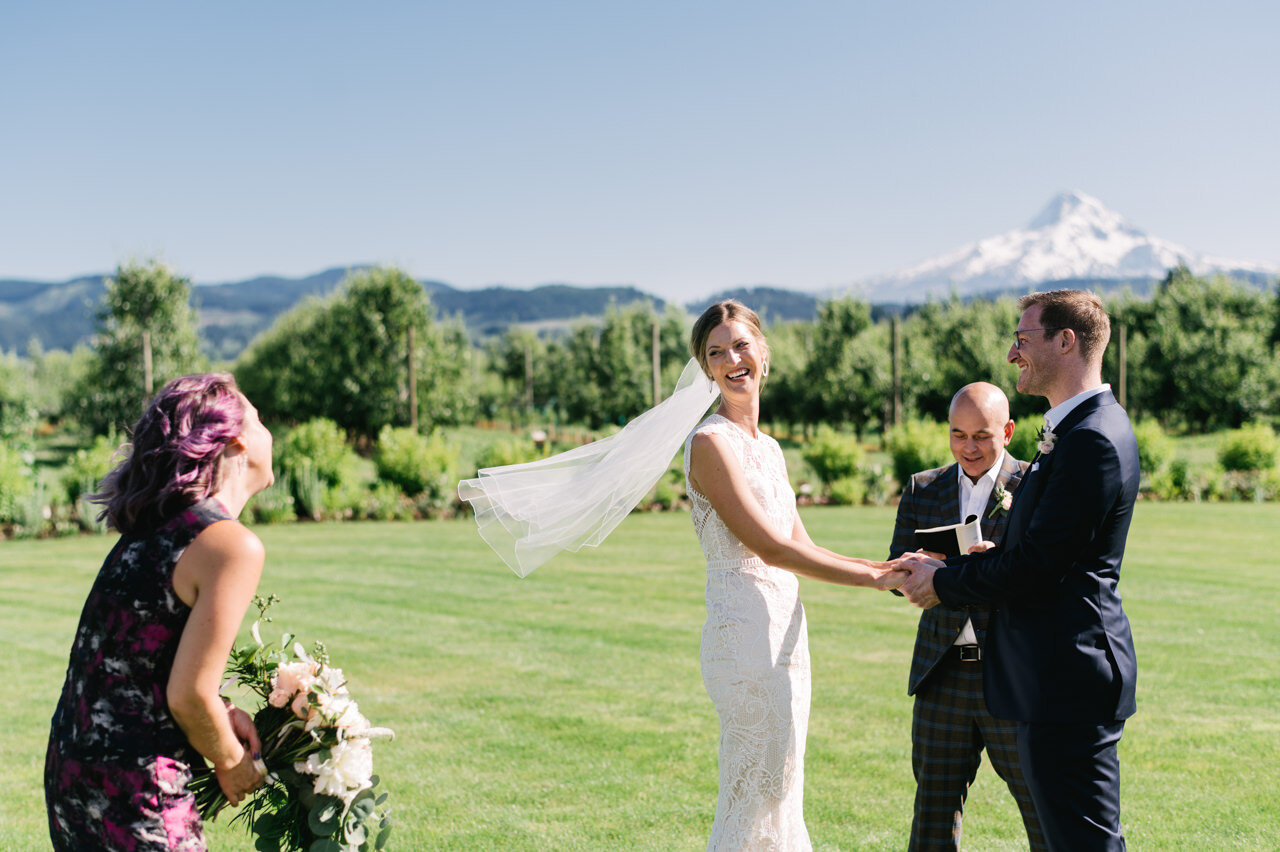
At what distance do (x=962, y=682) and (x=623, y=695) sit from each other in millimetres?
3648

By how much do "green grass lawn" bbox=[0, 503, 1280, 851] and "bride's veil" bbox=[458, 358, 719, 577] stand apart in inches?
61.3

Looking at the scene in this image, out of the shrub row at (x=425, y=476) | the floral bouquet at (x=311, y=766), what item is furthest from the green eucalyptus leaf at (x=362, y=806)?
the shrub row at (x=425, y=476)

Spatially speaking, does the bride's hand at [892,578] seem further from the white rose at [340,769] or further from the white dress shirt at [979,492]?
the white rose at [340,769]

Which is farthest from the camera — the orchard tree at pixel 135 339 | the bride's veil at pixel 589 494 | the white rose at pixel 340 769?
the orchard tree at pixel 135 339

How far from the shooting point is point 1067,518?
3021 millimetres

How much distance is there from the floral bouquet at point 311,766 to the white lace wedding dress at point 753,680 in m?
1.41

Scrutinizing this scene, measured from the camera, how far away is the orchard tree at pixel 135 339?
Result: 28641mm

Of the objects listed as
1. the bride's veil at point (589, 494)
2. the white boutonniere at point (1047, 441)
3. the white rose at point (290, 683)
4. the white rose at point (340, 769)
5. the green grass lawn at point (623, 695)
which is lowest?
the green grass lawn at point (623, 695)

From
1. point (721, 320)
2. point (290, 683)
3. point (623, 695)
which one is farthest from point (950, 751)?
point (623, 695)

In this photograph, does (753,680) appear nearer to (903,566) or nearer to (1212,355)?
(903,566)

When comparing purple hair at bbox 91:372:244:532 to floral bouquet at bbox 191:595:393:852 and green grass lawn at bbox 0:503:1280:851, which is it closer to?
floral bouquet at bbox 191:595:393:852

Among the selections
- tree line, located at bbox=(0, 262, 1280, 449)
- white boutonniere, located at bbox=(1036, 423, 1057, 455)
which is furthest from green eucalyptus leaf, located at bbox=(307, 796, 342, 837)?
tree line, located at bbox=(0, 262, 1280, 449)

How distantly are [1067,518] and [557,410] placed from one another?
49205 mm

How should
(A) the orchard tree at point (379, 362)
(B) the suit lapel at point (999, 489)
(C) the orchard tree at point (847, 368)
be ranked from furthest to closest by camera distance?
(C) the orchard tree at point (847, 368) → (A) the orchard tree at point (379, 362) → (B) the suit lapel at point (999, 489)
